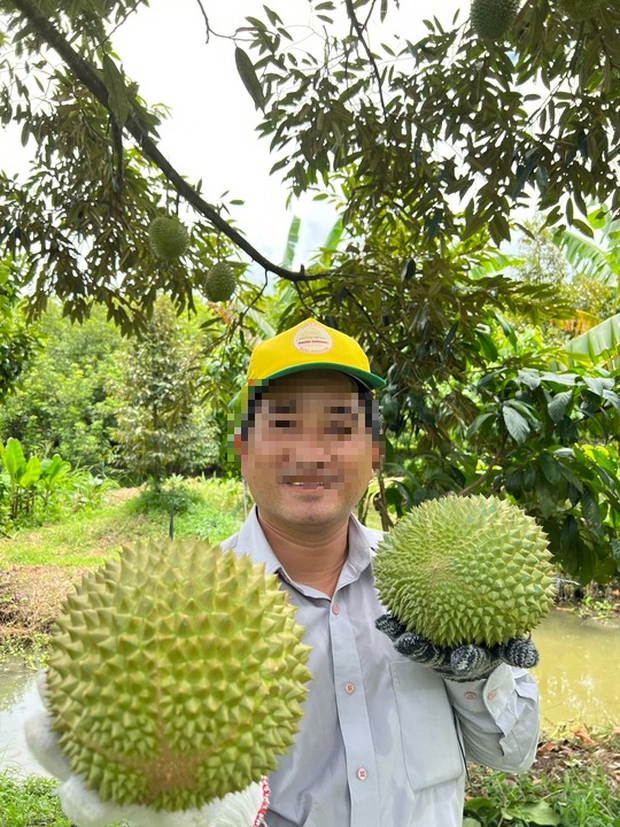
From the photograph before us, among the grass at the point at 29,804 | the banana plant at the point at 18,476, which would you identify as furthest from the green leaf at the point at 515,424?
the banana plant at the point at 18,476

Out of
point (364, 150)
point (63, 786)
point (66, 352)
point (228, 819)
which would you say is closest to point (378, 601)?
point (228, 819)

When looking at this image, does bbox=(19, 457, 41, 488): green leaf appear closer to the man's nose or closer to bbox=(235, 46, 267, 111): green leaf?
bbox=(235, 46, 267, 111): green leaf

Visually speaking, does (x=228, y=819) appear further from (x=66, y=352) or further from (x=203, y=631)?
(x=66, y=352)

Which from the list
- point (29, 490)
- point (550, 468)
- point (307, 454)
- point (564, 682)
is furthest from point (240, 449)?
point (29, 490)

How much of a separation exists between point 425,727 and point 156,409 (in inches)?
399

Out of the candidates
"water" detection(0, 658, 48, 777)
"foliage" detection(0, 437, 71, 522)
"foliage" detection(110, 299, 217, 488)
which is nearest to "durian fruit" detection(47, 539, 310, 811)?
"water" detection(0, 658, 48, 777)

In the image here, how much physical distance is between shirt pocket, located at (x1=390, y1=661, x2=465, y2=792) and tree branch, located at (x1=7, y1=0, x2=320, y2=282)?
1.86 meters

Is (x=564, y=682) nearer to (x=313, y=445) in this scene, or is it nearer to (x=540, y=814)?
(x=540, y=814)

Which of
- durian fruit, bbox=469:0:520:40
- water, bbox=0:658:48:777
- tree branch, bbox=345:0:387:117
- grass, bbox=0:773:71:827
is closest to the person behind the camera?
durian fruit, bbox=469:0:520:40

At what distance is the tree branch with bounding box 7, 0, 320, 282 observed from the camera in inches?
81.6

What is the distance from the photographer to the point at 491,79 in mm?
2492

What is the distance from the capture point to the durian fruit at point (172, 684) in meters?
0.93

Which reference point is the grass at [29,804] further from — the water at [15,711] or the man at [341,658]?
the man at [341,658]

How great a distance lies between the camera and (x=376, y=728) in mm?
1426
